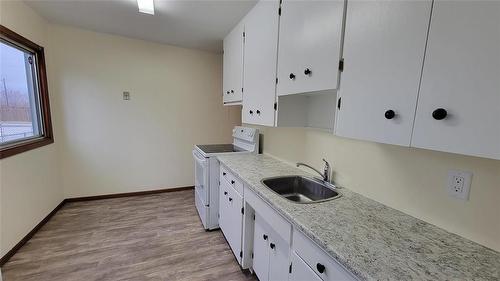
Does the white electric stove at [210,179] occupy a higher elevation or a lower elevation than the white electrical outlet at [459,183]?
lower

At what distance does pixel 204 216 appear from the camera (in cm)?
255

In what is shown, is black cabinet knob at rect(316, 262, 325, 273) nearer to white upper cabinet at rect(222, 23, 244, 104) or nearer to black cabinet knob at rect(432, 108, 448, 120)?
black cabinet knob at rect(432, 108, 448, 120)

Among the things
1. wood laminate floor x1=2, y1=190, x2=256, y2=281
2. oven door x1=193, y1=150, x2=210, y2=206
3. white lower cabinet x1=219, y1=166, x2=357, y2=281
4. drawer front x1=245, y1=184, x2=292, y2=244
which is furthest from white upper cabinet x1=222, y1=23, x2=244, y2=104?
wood laminate floor x1=2, y1=190, x2=256, y2=281

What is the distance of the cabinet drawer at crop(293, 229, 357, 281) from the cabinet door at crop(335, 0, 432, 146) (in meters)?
0.56

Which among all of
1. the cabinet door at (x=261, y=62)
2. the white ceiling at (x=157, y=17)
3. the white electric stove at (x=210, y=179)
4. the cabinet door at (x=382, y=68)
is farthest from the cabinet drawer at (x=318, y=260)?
the white ceiling at (x=157, y=17)

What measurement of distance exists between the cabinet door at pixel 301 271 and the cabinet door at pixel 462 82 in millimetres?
737

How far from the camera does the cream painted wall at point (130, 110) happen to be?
2.91 m

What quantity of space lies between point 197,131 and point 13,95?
2.16 meters

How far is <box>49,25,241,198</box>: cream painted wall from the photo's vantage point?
291 centimetres

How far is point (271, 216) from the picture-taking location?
4.39 feet

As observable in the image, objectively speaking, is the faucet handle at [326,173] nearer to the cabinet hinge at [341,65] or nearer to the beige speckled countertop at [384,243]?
the beige speckled countertop at [384,243]

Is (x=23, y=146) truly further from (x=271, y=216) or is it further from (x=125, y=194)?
(x=271, y=216)

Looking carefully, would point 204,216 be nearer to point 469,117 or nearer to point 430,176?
point 430,176

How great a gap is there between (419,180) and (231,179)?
4.64 feet
